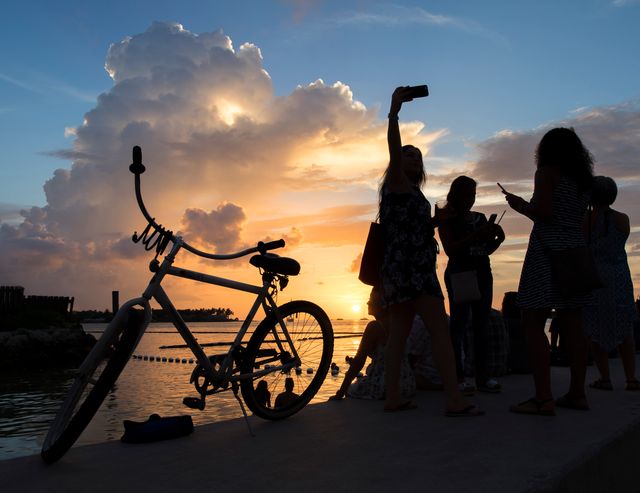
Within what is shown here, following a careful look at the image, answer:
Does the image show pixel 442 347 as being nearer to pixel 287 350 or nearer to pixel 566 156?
pixel 287 350

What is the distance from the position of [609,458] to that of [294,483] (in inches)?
75.5

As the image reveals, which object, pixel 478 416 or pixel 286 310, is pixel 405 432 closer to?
pixel 478 416

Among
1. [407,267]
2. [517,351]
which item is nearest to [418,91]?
[407,267]

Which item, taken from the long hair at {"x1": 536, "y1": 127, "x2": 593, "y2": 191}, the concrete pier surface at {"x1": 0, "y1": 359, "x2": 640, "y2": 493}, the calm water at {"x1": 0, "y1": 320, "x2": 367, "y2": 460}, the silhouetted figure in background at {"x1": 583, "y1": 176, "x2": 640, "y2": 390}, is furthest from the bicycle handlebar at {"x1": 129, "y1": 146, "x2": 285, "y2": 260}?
the calm water at {"x1": 0, "y1": 320, "x2": 367, "y2": 460}

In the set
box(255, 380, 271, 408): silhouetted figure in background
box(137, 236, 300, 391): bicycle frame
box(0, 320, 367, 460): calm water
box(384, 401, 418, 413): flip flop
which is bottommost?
box(0, 320, 367, 460): calm water

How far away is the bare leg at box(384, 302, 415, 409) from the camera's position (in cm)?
456

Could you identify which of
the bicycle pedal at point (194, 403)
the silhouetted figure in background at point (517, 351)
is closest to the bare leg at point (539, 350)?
the bicycle pedal at point (194, 403)

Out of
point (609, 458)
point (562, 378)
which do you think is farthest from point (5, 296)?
point (609, 458)

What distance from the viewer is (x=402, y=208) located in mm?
4465

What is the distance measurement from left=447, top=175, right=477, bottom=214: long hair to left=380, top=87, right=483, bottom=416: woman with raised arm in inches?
37.7

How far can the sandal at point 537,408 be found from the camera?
432cm

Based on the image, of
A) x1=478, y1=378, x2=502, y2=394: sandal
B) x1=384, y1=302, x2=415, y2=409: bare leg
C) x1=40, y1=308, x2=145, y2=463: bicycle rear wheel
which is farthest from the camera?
x1=478, y1=378, x2=502, y2=394: sandal

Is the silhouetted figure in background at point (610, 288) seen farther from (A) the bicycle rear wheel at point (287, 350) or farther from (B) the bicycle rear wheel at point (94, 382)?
(B) the bicycle rear wheel at point (94, 382)

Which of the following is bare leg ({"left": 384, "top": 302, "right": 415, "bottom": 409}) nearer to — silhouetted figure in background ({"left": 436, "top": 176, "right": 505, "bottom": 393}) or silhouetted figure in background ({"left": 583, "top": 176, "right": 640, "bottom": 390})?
silhouetted figure in background ({"left": 436, "top": 176, "right": 505, "bottom": 393})
